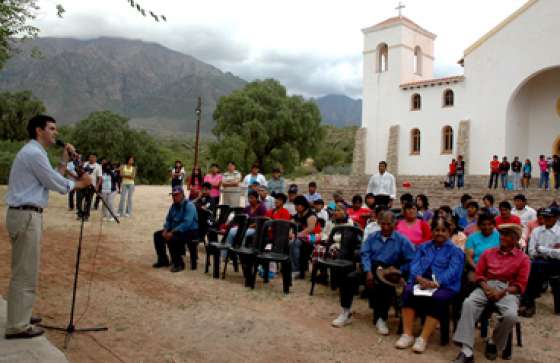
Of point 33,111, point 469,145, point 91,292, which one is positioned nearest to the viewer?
point 91,292

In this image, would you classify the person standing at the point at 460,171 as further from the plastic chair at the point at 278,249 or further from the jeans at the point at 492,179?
the plastic chair at the point at 278,249

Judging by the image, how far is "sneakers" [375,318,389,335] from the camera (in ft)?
17.2

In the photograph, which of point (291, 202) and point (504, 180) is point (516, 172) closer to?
point (504, 180)

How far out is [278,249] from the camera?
712 centimetres

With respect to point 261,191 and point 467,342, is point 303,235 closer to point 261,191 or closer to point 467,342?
point 261,191

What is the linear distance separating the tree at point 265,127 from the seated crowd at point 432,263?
2634 cm

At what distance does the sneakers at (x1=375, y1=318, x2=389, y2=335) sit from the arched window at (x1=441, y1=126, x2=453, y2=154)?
2081 centimetres

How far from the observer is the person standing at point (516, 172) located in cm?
2036

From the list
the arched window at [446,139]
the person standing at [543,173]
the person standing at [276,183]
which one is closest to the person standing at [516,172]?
the person standing at [543,173]

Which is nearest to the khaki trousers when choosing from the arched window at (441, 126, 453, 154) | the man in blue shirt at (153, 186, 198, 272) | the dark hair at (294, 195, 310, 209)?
the man in blue shirt at (153, 186, 198, 272)

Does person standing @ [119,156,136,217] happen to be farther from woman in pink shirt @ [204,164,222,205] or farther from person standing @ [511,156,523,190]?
person standing @ [511,156,523,190]

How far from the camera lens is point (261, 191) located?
9039 millimetres

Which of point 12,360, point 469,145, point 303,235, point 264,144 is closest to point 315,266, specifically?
point 303,235

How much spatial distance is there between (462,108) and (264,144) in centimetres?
1569
